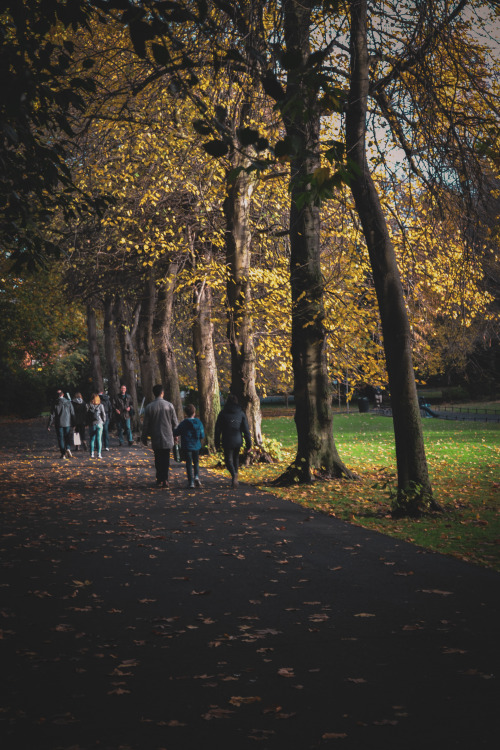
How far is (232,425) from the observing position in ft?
49.8

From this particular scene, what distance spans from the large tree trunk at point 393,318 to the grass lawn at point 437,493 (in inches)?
15.8

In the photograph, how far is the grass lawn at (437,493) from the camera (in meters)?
9.72

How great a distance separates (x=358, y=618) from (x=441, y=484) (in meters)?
9.87

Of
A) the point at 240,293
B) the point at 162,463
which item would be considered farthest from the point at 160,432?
the point at 240,293

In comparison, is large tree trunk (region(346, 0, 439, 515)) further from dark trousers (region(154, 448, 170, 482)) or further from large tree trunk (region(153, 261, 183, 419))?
large tree trunk (region(153, 261, 183, 419))

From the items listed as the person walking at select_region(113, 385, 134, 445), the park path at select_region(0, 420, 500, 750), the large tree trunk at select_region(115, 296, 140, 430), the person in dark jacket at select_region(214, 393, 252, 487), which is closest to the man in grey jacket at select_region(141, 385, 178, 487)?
the person in dark jacket at select_region(214, 393, 252, 487)

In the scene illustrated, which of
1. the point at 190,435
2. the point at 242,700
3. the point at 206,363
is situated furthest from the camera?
the point at 206,363

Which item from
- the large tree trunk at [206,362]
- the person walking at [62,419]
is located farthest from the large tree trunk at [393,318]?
the person walking at [62,419]

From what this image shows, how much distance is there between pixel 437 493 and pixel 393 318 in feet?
14.1

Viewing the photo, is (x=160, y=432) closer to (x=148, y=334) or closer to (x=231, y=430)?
(x=231, y=430)

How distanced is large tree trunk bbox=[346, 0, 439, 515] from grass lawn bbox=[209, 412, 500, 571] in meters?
0.40

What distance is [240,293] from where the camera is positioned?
66.5ft

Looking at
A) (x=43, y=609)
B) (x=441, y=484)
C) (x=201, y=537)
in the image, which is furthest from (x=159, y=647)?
(x=441, y=484)

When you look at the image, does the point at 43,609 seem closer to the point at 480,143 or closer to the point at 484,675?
the point at 484,675
